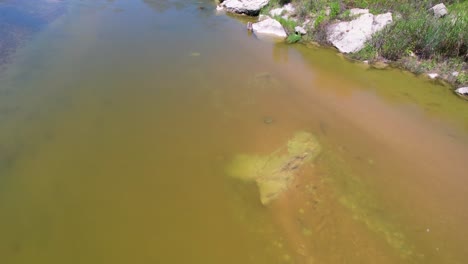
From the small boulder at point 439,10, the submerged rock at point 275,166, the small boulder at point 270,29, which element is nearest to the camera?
the submerged rock at point 275,166

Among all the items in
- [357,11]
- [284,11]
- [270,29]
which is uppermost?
[357,11]

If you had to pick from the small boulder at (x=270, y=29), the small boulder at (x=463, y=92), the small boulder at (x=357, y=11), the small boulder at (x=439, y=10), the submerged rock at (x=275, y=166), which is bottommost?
the submerged rock at (x=275, y=166)

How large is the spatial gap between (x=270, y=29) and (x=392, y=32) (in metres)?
4.03

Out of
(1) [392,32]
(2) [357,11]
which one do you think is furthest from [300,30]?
(1) [392,32]

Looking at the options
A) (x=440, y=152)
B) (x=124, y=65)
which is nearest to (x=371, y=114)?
(x=440, y=152)

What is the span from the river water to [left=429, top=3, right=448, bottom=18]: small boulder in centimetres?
307

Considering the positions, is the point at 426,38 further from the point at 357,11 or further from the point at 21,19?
the point at 21,19

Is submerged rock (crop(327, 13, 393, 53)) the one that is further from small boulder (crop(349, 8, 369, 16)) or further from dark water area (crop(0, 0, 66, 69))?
dark water area (crop(0, 0, 66, 69))

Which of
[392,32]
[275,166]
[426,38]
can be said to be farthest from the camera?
[392,32]

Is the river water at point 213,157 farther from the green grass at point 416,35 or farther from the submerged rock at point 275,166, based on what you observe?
the green grass at point 416,35

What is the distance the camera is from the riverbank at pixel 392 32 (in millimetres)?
8078

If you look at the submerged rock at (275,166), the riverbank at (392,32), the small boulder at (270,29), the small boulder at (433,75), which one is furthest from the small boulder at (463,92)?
the small boulder at (270,29)

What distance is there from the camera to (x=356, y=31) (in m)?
9.62

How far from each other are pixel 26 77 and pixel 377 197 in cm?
829
